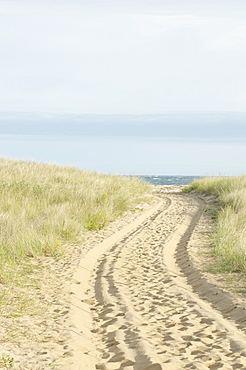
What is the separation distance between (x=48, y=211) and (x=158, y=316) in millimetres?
6356

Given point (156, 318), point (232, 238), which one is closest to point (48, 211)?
point (232, 238)

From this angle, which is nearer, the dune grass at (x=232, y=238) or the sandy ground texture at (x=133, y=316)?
the sandy ground texture at (x=133, y=316)

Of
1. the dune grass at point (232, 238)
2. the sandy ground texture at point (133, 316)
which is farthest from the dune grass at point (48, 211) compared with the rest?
the dune grass at point (232, 238)

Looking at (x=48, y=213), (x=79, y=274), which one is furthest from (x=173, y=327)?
(x=48, y=213)

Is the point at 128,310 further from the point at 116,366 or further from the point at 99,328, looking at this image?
the point at 116,366

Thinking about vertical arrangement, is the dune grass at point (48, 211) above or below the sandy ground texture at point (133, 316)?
above

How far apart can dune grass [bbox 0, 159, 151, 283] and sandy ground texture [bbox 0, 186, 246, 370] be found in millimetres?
620

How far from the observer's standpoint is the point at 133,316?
5.02 m

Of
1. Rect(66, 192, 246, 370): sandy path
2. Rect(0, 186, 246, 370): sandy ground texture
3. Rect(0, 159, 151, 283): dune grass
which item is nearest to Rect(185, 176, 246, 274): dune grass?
Rect(0, 186, 246, 370): sandy ground texture

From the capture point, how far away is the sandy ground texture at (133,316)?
375 centimetres

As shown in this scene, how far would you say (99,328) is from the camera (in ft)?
15.6

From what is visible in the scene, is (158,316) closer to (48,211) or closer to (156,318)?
(156,318)

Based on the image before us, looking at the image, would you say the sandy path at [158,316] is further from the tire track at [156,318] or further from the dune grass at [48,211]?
the dune grass at [48,211]

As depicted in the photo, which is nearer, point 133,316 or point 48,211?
point 133,316
